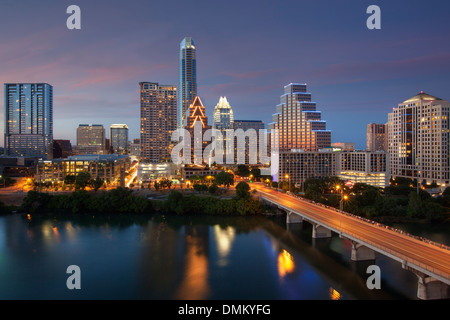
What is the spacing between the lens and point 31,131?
271 ft

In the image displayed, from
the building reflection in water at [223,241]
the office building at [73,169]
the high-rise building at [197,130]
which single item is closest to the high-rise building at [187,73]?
the high-rise building at [197,130]

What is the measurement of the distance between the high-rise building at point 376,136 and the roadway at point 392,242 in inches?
3271

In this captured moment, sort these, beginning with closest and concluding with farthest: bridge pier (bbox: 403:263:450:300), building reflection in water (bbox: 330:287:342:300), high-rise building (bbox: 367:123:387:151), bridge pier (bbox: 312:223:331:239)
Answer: bridge pier (bbox: 403:263:450:300) → building reflection in water (bbox: 330:287:342:300) → bridge pier (bbox: 312:223:331:239) → high-rise building (bbox: 367:123:387:151)

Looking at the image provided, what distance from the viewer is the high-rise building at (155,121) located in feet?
240

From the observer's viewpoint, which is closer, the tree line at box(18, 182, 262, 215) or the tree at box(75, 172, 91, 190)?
the tree line at box(18, 182, 262, 215)

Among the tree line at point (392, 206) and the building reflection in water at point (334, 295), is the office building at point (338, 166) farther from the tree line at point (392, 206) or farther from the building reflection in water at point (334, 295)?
the building reflection in water at point (334, 295)

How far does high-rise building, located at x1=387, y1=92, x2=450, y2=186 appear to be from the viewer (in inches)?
1718

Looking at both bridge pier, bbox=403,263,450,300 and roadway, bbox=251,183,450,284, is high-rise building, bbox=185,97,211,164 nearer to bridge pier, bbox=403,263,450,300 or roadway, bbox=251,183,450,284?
roadway, bbox=251,183,450,284

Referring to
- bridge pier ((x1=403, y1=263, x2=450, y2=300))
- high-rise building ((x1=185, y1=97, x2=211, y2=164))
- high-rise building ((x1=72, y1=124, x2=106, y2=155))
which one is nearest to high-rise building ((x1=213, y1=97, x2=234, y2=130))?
high-rise building ((x1=185, y1=97, x2=211, y2=164))

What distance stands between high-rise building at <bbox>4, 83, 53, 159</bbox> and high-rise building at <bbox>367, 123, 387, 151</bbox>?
93.1 m

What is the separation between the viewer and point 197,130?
64.9 m
